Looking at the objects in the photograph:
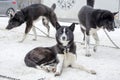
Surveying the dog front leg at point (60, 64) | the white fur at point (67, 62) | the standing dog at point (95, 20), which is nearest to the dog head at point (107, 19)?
the standing dog at point (95, 20)

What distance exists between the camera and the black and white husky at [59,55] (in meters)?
5.29

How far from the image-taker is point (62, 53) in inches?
212

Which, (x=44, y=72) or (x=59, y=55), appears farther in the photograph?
(x=59, y=55)

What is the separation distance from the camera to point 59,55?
17.6ft

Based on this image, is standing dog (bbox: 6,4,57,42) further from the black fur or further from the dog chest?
the dog chest

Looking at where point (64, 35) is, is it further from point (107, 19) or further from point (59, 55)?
point (107, 19)

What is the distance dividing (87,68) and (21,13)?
11.2 feet

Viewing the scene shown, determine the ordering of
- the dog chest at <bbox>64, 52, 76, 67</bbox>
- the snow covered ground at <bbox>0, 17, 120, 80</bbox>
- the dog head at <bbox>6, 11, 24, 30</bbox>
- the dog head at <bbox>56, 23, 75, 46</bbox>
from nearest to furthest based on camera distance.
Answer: the snow covered ground at <bbox>0, 17, 120, 80</bbox>
the dog head at <bbox>56, 23, 75, 46</bbox>
the dog chest at <bbox>64, 52, 76, 67</bbox>
the dog head at <bbox>6, 11, 24, 30</bbox>

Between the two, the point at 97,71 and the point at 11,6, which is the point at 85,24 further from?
the point at 11,6

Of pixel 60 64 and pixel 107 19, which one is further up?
pixel 107 19

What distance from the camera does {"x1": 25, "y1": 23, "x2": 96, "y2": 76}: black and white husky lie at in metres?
5.29

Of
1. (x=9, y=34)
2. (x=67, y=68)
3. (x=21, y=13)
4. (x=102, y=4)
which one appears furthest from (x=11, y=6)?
(x=67, y=68)

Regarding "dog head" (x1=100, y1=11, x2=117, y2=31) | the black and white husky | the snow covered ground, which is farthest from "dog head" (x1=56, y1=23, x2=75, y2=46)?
"dog head" (x1=100, y1=11, x2=117, y2=31)

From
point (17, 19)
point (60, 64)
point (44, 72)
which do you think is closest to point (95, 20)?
point (60, 64)
